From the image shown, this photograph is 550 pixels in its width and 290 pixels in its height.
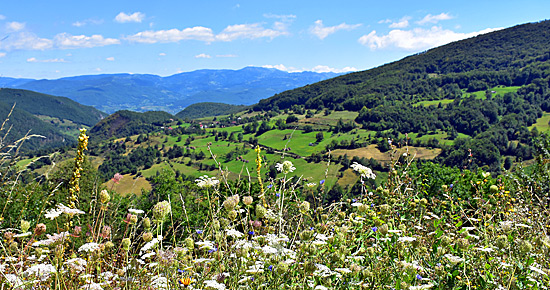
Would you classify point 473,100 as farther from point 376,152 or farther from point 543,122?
point 376,152

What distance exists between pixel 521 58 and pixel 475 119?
89.5m

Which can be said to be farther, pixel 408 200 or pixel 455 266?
pixel 408 200

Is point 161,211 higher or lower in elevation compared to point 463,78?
lower

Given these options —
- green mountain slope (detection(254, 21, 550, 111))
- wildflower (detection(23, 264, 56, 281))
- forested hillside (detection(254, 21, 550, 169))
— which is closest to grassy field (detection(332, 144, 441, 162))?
forested hillside (detection(254, 21, 550, 169))

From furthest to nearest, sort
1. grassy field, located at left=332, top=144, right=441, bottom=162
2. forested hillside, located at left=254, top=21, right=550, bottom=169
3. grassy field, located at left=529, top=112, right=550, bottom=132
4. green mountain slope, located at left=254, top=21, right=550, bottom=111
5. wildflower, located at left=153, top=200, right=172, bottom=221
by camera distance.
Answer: green mountain slope, located at left=254, top=21, right=550, bottom=111, grassy field, located at left=529, top=112, right=550, bottom=132, forested hillside, located at left=254, top=21, right=550, bottom=169, grassy field, located at left=332, top=144, right=441, bottom=162, wildflower, located at left=153, top=200, right=172, bottom=221

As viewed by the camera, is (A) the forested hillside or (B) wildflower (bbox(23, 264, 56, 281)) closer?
(B) wildflower (bbox(23, 264, 56, 281))

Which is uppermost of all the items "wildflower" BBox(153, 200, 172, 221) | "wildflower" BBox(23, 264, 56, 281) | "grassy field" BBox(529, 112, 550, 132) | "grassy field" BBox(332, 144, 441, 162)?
"wildflower" BBox(153, 200, 172, 221)

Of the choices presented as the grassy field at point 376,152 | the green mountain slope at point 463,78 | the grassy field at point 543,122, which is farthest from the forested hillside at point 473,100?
the grassy field at point 376,152

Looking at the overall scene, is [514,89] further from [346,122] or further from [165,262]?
[165,262]

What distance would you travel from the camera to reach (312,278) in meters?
2.41

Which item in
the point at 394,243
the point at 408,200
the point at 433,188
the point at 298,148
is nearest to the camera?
the point at 394,243

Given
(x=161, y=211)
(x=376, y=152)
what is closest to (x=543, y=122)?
(x=376, y=152)

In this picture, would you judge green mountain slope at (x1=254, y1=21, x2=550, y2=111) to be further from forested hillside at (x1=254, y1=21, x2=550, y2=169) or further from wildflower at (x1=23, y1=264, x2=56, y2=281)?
wildflower at (x1=23, y1=264, x2=56, y2=281)

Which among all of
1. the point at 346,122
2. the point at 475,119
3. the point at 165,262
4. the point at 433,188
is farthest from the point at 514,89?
the point at 165,262
